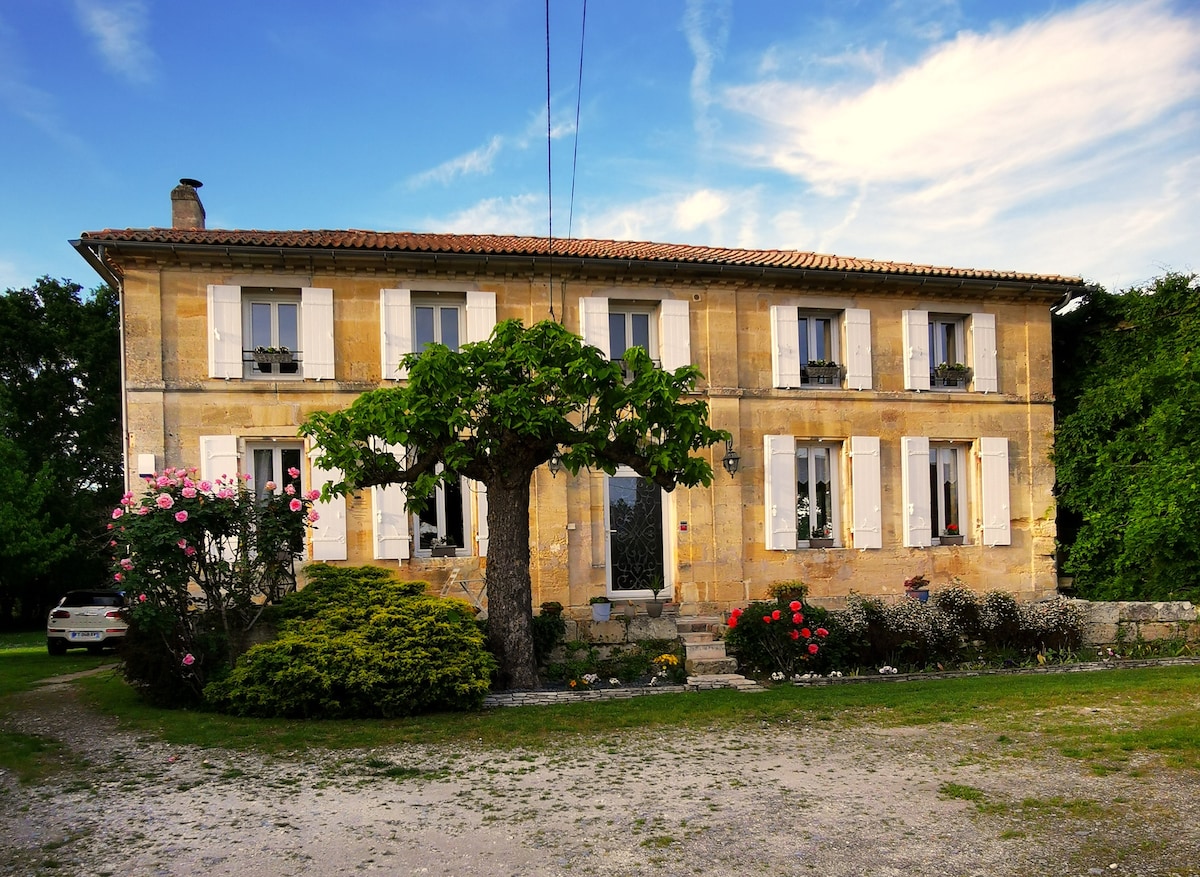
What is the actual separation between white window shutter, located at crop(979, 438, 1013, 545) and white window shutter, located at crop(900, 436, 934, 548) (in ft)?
3.49

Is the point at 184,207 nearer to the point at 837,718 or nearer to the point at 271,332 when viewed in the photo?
the point at 271,332

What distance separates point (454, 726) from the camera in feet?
24.3

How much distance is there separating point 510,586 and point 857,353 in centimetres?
753

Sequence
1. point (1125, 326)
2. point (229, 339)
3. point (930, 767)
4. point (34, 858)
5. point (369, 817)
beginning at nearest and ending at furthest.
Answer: point (34, 858) → point (369, 817) → point (930, 767) → point (229, 339) → point (1125, 326)

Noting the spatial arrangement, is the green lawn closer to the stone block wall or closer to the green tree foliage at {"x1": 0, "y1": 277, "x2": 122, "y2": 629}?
the stone block wall

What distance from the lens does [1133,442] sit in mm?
13070

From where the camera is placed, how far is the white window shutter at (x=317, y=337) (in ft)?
39.0

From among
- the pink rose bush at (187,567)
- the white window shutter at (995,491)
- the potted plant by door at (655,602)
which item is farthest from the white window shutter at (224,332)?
the white window shutter at (995,491)

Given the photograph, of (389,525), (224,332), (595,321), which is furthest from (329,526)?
(595,321)

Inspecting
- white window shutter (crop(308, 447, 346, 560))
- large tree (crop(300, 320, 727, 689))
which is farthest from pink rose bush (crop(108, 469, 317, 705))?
white window shutter (crop(308, 447, 346, 560))

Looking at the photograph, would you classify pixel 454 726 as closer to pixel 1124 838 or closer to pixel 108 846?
pixel 108 846

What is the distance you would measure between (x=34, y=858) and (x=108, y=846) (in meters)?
0.34

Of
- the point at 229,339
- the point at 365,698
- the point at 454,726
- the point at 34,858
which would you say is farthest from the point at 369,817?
the point at 229,339

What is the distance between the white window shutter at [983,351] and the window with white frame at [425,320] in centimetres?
832
